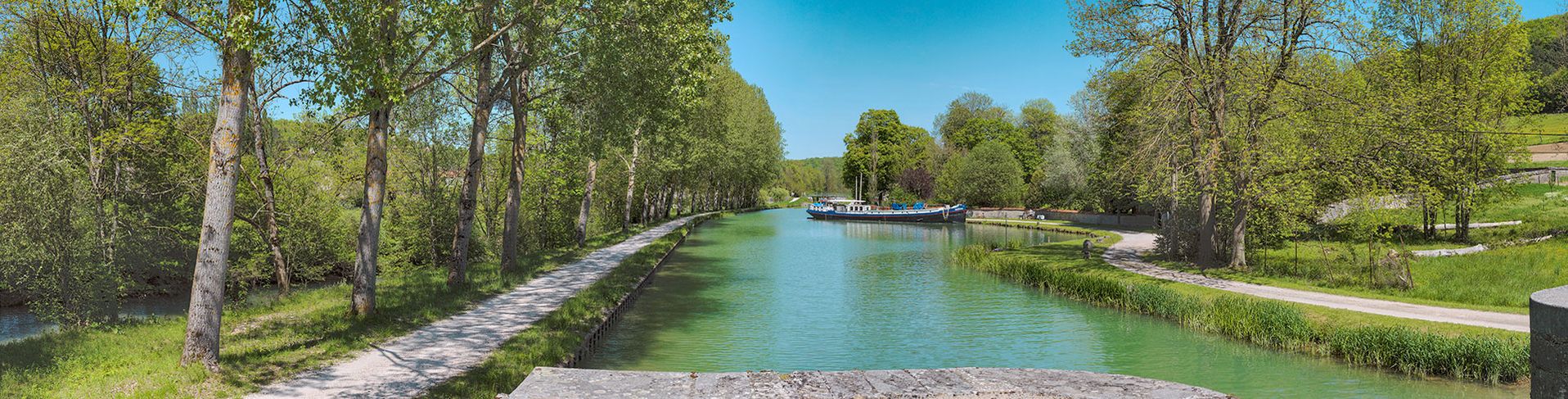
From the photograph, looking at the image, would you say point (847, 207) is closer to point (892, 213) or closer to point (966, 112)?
point (892, 213)

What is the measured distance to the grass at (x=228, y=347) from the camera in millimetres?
7684

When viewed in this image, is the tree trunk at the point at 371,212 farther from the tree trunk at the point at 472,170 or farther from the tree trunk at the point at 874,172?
the tree trunk at the point at 874,172

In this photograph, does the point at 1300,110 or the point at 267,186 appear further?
the point at 1300,110

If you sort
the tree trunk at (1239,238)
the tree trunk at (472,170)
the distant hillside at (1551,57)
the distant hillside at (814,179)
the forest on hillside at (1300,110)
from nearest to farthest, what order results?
1. the tree trunk at (472,170)
2. the forest on hillside at (1300,110)
3. the tree trunk at (1239,238)
4. the distant hillside at (1551,57)
5. the distant hillside at (814,179)

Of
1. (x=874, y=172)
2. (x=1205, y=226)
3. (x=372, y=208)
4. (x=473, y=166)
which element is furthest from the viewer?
(x=874, y=172)

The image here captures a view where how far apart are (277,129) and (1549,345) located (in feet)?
80.7

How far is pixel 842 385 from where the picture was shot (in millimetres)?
7469

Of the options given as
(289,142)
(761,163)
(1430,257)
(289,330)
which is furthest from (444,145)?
(761,163)

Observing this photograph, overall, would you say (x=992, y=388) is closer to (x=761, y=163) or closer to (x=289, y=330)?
(x=289, y=330)

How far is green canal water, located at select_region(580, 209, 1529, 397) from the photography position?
11500mm

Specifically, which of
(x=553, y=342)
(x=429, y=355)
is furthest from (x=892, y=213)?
(x=429, y=355)

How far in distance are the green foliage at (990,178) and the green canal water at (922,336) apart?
43.3m

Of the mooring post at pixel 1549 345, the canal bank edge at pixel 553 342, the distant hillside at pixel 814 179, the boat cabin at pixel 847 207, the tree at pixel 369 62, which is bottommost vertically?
the canal bank edge at pixel 553 342

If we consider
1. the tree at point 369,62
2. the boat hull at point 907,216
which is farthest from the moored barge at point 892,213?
the tree at point 369,62
